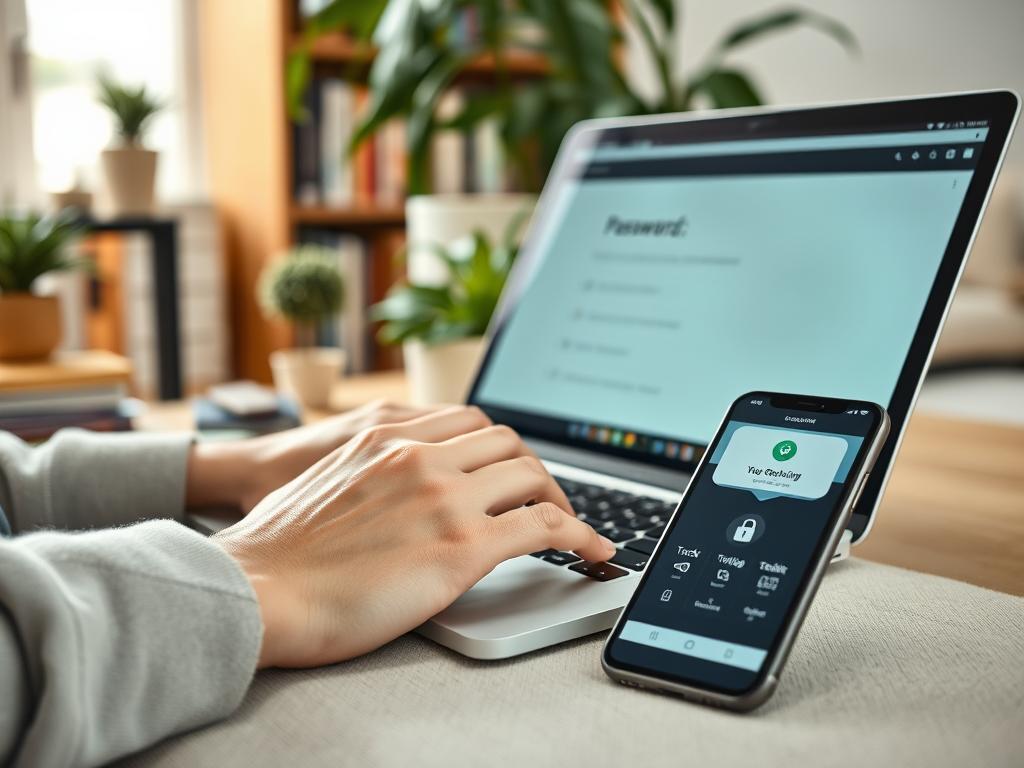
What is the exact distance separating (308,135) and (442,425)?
73.2 inches

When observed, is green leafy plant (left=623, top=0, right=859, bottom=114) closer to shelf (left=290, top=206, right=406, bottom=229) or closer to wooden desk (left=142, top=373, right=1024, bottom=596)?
wooden desk (left=142, top=373, right=1024, bottom=596)

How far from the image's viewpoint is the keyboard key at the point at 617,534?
535 millimetres

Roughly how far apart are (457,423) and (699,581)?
236mm

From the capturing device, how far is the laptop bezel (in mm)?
540

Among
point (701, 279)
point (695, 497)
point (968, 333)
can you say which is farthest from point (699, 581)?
point (968, 333)

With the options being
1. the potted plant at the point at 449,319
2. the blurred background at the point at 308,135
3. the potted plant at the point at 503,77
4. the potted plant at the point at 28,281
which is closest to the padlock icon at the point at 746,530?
the potted plant at the point at 449,319

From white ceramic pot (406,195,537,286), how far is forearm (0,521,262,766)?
0.78m

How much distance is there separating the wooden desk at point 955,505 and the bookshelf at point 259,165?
1.27 meters

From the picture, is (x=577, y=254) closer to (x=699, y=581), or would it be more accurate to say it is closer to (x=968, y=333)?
(x=699, y=581)

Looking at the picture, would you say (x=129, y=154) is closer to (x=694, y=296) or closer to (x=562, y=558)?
(x=694, y=296)

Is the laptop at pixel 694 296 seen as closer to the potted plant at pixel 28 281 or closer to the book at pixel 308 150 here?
the potted plant at pixel 28 281

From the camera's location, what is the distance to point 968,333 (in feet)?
7.11

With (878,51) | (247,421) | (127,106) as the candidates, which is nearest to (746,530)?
(247,421)

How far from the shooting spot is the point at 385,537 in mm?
442
